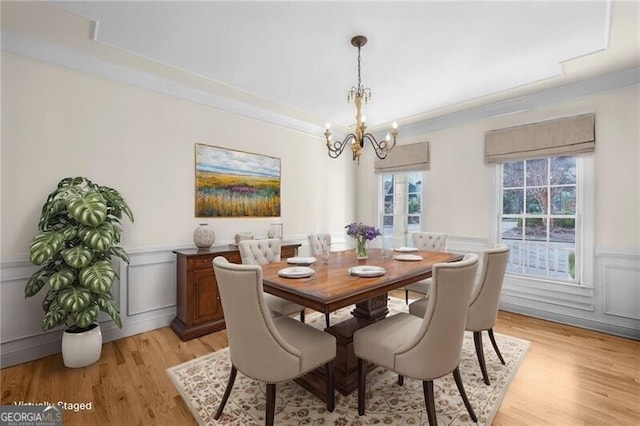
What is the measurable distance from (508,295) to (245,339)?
11.8ft

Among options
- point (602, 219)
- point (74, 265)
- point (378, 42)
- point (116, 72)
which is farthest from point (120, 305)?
point (602, 219)

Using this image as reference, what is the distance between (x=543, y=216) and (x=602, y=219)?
533mm

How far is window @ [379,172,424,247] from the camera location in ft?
15.9

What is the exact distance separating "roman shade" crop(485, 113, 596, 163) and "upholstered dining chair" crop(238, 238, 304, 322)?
310cm

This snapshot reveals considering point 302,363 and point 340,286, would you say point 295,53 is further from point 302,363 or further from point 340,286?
point 302,363

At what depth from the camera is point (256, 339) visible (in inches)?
61.9

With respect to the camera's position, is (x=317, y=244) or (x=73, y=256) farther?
(x=317, y=244)

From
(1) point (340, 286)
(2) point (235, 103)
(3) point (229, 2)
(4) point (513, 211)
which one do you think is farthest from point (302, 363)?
(4) point (513, 211)

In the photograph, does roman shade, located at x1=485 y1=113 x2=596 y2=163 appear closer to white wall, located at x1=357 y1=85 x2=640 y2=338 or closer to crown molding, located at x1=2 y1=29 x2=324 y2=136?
white wall, located at x1=357 y1=85 x2=640 y2=338

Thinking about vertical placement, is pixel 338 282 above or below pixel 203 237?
below

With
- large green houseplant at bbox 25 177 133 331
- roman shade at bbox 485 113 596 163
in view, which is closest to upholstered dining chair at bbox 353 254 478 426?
large green houseplant at bbox 25 177 133 331

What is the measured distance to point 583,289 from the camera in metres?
3.26

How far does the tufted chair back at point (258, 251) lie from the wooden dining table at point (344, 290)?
41 centimetres

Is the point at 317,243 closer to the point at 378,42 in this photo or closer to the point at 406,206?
the point at 378,42
